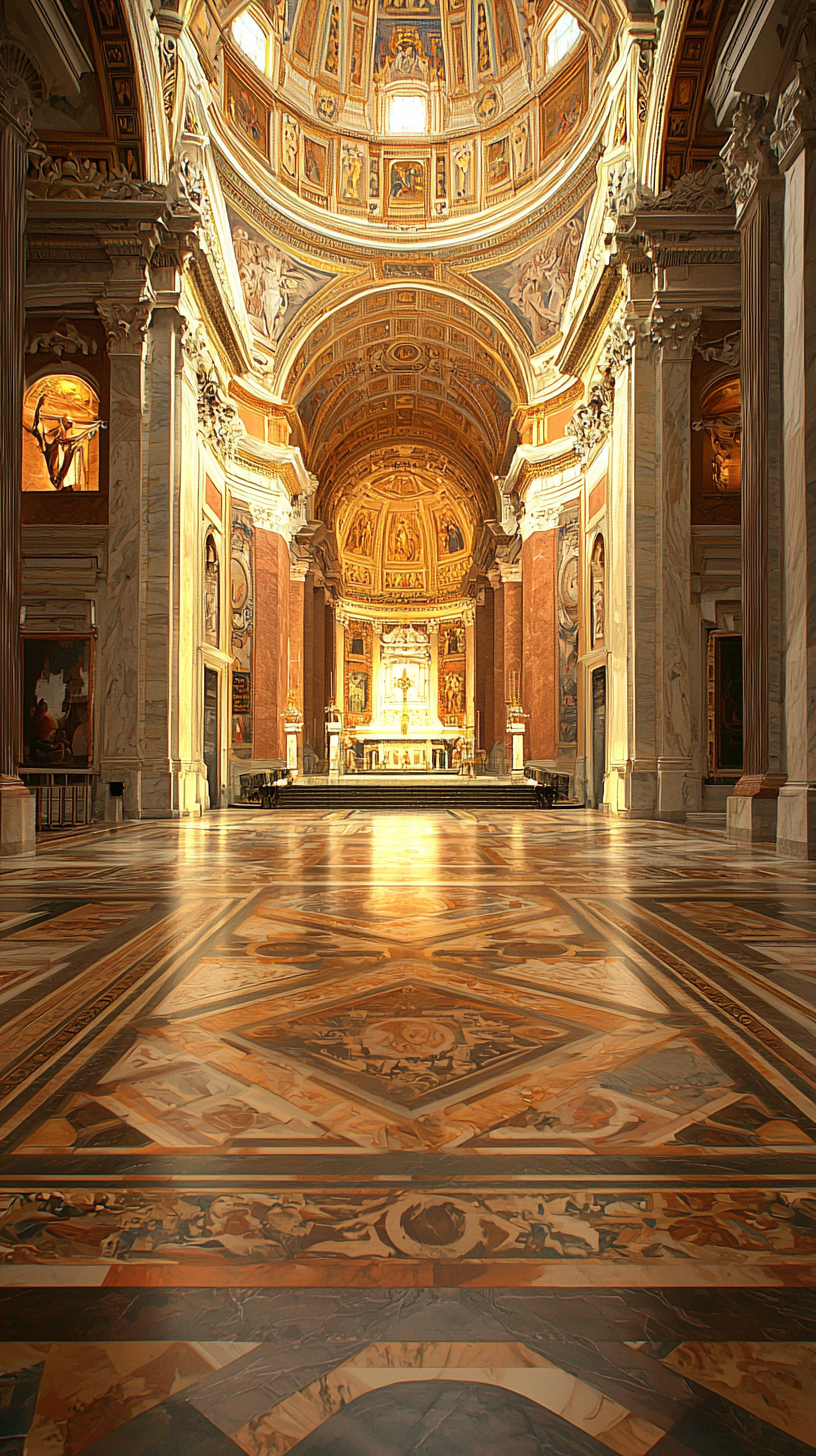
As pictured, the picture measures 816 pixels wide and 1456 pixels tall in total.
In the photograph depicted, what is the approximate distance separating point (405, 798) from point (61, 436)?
32.7ft

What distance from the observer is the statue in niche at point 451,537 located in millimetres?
39688

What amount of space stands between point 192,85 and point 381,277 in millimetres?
10187

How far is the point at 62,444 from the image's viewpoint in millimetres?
12859

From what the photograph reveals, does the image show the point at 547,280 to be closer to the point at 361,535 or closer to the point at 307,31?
the point at 307,31

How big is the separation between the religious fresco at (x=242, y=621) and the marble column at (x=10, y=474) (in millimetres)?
12276

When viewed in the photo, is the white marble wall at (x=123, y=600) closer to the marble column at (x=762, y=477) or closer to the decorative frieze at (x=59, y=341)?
the decorative frieze at (x=59, y=341)

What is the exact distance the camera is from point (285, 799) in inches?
725

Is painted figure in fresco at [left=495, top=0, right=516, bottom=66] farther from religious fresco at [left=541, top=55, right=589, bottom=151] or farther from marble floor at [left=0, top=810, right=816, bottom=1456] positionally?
marble floor at [left=0, top=810, right=816, bottom=1456]

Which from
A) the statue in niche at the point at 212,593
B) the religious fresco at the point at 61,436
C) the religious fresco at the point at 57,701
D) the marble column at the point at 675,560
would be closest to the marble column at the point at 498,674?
the statue in niche at the point at 212,593

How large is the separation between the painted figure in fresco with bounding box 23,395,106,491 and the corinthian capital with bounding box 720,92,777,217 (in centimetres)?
931

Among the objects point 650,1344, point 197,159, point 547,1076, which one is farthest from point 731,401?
point 650,1344

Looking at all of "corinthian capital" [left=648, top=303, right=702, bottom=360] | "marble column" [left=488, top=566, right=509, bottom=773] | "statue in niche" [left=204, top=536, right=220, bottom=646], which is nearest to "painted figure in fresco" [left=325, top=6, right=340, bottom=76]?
"statue in niche" [left=204, top=536, right=220, bottom=646]

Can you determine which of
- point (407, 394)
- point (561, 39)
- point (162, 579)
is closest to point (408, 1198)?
point (162, 579)

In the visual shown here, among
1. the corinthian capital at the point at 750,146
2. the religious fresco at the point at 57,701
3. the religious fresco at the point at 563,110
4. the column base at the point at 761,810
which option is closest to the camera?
the corinthian capital at the point at 750,146
